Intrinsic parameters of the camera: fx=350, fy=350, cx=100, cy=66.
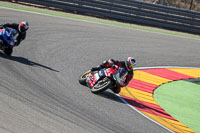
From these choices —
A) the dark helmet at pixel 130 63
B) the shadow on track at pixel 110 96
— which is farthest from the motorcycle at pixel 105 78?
the shadow on track at pixel 110 96

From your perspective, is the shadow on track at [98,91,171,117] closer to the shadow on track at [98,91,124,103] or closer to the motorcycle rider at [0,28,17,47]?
the shadow on track at [98,91,124,103]

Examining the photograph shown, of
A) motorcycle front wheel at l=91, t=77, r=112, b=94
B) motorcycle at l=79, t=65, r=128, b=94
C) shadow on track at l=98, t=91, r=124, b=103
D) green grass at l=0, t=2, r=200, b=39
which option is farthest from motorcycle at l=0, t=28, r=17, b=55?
green grass at l=0, t=2, r=200, b=39

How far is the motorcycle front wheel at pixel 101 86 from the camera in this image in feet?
28.3

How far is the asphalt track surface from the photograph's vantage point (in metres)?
6.63

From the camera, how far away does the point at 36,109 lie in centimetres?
684

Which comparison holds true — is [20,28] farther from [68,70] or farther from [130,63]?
[130,63]

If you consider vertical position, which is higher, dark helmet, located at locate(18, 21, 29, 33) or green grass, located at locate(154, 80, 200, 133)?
dark helmet, located at locate(18, 21, 29, 33)

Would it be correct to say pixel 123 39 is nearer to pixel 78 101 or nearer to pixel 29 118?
pixel 78 101

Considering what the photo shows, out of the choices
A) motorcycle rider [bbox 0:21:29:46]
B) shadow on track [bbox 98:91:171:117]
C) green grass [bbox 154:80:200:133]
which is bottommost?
green grass [bbox 154:80:200:133]

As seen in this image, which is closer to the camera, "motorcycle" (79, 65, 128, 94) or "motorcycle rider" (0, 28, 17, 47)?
"motorcycle" (79, 65, 128, 94)

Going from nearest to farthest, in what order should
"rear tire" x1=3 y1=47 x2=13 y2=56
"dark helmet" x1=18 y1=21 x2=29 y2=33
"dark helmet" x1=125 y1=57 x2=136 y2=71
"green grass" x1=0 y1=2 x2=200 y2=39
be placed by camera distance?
"dark helmet" x1=125 y1=57 x2=136 y2=71 < "rear tire" x1=3 y1=47 x2=13 y2=56 < "dark helmet" x1=18 y1=21 x2=29 y2=33 < "green grass" x1=0 y1=2 x2=200 y2=39

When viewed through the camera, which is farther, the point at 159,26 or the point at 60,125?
the point at 159,26

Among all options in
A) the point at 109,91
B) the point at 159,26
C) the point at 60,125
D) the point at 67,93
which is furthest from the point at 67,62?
the point at 159,26

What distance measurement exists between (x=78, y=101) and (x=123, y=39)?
901 centimetres
